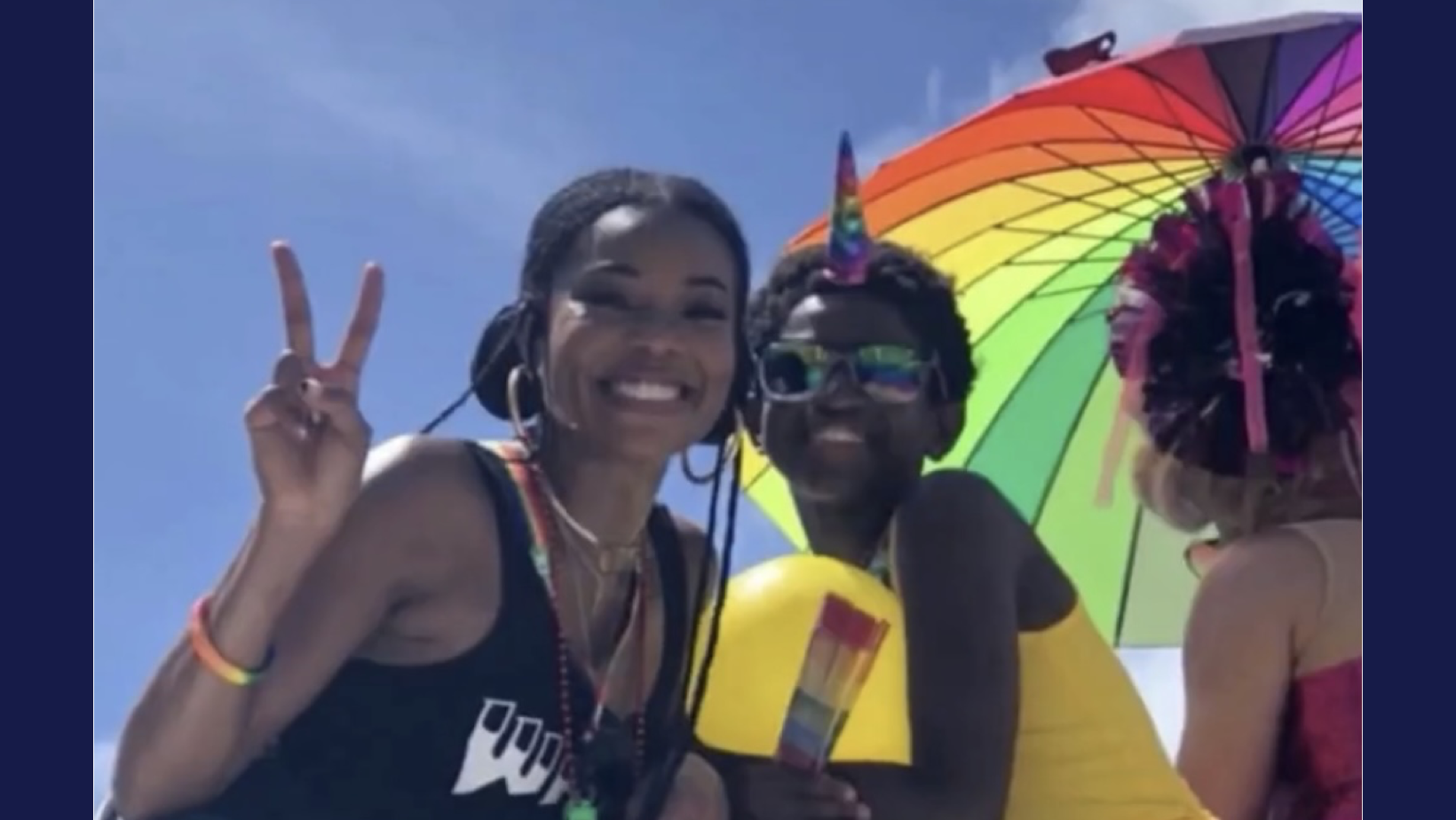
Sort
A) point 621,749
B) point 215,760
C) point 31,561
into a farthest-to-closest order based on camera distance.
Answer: point 621,749 < point 215,760 < point 31,561

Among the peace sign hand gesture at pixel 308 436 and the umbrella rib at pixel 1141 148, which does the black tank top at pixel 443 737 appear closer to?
the peace sign hand gesture at pixel 308 436

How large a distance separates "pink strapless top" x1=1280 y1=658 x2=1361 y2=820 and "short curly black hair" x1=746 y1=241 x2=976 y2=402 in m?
0.79

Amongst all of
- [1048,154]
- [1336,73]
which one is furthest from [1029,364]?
[1336,73]

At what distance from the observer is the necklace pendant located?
2553 mm

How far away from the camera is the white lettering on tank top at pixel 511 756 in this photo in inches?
98.1

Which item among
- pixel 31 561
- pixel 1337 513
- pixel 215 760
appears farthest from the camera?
pixel 1337 513

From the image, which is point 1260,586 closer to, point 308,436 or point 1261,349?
point 1261,349

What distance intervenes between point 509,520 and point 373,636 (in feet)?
0.89

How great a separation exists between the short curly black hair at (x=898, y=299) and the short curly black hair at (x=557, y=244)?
15.8 inches

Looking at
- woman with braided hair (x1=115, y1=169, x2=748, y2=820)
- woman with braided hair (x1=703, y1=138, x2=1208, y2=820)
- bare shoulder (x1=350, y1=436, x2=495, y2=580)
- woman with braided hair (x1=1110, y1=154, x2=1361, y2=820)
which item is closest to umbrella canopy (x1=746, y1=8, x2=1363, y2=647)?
woman with braided hair (x1=1110, y1=154, x2=1361, y2=820)

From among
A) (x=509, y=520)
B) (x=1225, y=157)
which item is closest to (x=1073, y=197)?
(x=1225, y=157)

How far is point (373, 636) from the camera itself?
247cm

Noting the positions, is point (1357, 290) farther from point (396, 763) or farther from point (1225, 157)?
point (396, 763)

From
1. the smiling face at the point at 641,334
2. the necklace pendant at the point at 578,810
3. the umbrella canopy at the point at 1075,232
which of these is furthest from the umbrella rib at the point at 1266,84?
the necklace pendant at the point at 578,810
